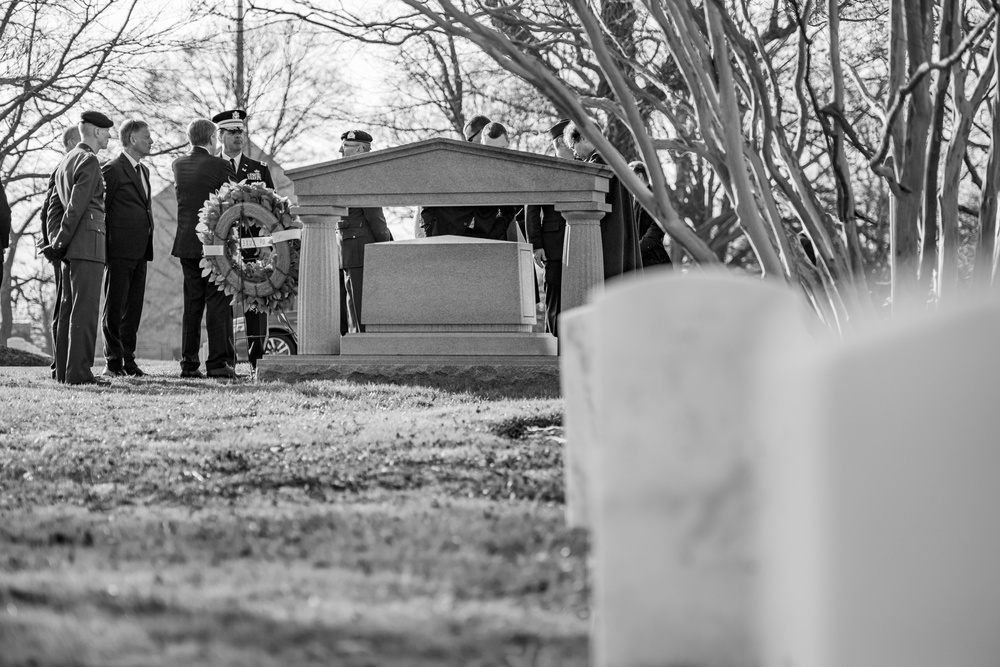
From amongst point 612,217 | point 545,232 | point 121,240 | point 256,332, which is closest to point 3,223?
point 121,240

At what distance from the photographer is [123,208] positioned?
1273 cm

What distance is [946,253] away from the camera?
19.8ft

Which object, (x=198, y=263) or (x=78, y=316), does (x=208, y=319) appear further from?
(x=78, y=316)

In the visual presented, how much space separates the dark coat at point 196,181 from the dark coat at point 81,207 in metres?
1.71

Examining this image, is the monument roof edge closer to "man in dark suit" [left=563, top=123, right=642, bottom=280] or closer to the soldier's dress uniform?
"man in dark suit" [left=563, top=123, right=642, bottom=280]

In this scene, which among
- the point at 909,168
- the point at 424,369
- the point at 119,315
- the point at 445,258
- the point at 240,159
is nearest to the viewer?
the point at 909,168

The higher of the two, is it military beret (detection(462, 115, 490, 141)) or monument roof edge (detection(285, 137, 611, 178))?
military beret (detection(462, 115, 490, 141))

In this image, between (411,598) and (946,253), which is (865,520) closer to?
(411,598)

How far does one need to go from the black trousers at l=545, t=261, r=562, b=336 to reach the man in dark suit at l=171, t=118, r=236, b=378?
10.7 feet

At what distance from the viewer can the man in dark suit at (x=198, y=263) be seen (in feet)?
42.4

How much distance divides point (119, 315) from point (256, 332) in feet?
5.94

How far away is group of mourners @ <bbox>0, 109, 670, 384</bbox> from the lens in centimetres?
1145

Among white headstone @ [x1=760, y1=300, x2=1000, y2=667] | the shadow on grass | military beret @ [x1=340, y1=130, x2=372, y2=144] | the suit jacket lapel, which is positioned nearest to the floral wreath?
the suit jacket lapel

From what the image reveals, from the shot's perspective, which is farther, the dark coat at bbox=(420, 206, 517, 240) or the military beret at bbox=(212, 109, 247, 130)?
the military beret at bbox=(212, 109, 247, 130)
